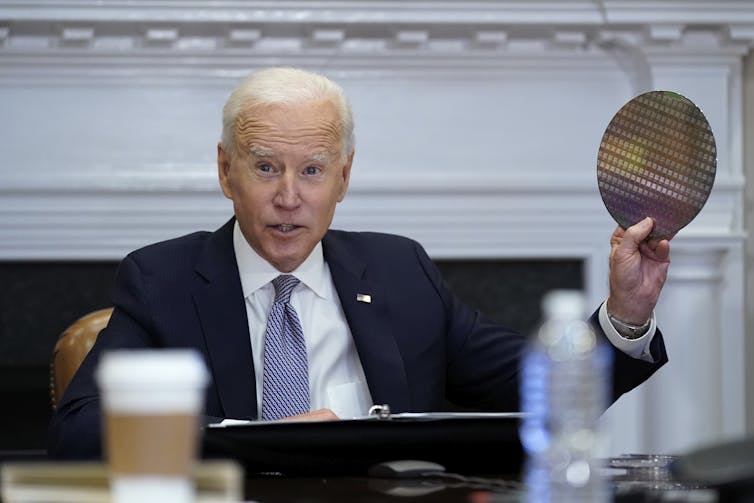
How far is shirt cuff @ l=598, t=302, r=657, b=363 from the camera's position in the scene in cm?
200

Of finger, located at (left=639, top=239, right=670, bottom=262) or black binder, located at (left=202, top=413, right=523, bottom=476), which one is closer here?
black binder, located at (left=202, top=413, right=523, bottom=476)

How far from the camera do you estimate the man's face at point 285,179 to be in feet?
7.23

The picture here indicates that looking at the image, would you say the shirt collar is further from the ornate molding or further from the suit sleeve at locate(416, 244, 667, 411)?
the ornate molding

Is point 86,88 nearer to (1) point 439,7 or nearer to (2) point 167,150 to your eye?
(2) point 167,150

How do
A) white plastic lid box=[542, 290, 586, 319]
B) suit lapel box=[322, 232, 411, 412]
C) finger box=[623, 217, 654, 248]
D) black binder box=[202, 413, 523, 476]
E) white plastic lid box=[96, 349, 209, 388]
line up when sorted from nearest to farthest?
white plastic lid box=[96, 349, 209, 388] < white plastic lid box=[542, 290, 586, 319] < black binder box=[202, 413, 523, 476] < finger box=[623, 217, 654, 248] < suit lapel box=[322, 232, 411, 412]

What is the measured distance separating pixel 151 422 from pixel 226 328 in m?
1.32

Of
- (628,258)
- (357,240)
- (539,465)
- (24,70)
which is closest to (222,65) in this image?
(24,70)

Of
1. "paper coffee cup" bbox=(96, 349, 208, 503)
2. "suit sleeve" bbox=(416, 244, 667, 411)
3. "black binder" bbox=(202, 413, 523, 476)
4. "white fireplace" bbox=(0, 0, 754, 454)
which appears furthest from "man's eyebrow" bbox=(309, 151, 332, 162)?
"paper coffee cup" bbox=(96, 349, 208, 503)

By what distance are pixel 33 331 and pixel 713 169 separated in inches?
82.6

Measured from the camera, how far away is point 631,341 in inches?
78.7

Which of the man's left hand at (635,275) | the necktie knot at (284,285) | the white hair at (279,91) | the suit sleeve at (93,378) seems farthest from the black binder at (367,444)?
the white hair at (279,91)

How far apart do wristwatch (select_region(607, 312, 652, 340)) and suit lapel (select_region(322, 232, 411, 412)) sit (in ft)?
1.33

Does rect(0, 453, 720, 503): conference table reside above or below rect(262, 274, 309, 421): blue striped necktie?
below

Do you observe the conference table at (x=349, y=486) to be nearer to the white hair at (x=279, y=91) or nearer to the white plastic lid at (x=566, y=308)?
the white plastic lid at (x=566, y=308)
